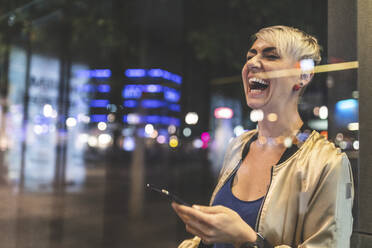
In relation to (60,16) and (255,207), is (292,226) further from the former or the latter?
(60,16)

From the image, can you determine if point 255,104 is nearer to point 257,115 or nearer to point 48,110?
point 257,115

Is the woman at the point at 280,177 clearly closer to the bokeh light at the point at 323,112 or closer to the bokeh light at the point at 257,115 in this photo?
the bokeh light at the point at 257,115

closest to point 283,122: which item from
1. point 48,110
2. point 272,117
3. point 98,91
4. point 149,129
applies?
point 272,117

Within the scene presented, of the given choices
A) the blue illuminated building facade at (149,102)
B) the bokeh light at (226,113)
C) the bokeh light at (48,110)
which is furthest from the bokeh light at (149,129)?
the bokeh light at (226,113)

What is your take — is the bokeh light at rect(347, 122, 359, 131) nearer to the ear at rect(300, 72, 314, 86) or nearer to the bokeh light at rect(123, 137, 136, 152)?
the ear at rect(300, 72, 314, 86)

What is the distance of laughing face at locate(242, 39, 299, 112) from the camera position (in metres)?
1.28

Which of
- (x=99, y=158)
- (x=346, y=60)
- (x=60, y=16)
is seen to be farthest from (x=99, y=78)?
(x=99, y=158)

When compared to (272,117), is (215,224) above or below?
below

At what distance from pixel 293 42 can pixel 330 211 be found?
1.90 feet

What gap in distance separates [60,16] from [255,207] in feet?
23.3

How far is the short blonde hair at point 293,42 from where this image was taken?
128 cm

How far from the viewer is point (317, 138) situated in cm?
125

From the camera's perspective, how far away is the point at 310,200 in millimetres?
1145

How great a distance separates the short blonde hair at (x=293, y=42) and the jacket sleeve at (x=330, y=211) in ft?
1.24
